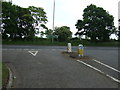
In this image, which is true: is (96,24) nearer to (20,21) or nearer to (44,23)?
(44,23)

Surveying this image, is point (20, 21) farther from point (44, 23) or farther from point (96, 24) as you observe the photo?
point (96, 24)

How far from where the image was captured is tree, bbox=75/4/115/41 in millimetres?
45250

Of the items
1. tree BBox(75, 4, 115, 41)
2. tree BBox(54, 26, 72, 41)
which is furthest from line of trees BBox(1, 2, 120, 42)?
tree BBox(54, 26, 72, 41)

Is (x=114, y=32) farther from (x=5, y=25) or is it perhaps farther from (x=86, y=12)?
(x=5, y=25)

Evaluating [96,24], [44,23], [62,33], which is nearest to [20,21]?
[44,23]

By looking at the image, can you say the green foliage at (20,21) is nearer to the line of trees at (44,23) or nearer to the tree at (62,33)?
the line of trees at (44,23)

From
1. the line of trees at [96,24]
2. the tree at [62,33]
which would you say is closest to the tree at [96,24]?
the line of trees at [96,24]

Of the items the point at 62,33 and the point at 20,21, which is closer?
the point at 20,21

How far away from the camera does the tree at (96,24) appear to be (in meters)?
45.2

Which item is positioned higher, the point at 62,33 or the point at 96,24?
the point at 96,24

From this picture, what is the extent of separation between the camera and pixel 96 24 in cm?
4528

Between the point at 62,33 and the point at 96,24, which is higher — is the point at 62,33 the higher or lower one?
the lower one

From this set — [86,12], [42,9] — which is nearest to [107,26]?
[86,12]

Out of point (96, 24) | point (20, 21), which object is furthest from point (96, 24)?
point (20, 21)
